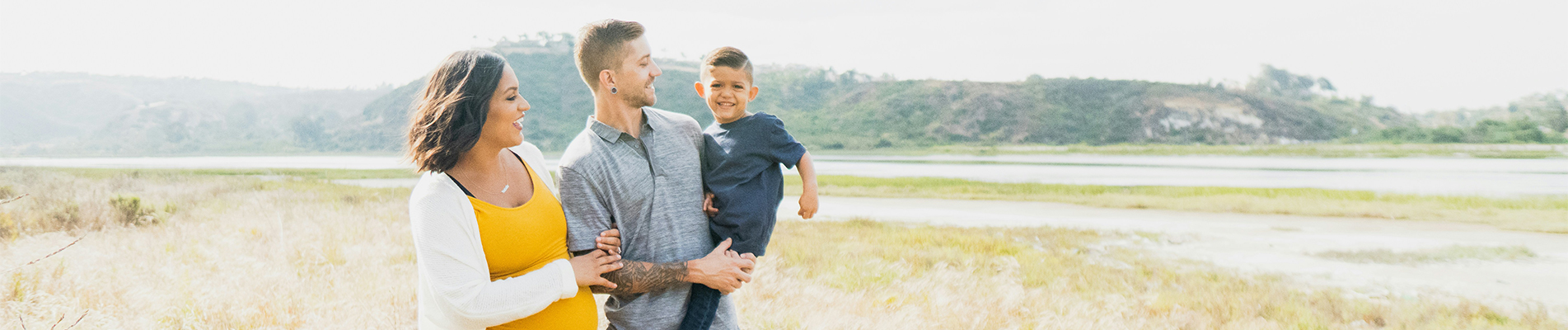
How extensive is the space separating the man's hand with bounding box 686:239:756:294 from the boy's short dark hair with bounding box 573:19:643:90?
2.19 feet

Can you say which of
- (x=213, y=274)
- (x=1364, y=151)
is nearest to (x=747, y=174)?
(x=213, y=274)

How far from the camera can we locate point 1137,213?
22484 mm

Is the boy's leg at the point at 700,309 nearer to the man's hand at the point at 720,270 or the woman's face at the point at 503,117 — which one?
the man's hand at the point at 720,270

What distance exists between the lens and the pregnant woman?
1.83 m

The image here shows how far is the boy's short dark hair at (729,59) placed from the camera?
9.05 feet

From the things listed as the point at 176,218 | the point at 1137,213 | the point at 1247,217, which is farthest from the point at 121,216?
the point at 1247,217

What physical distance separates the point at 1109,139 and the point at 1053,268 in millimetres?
137546

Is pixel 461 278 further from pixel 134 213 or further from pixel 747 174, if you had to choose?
pixel 134 213

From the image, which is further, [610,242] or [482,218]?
[610,242]

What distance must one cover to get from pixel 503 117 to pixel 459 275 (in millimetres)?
→ 425

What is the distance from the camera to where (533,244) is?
205cm

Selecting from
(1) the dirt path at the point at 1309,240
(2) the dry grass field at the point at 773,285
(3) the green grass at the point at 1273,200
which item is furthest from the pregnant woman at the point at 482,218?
(3) the green grass at the point at 1273,200

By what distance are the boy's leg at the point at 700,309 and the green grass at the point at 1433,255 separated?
580 inches

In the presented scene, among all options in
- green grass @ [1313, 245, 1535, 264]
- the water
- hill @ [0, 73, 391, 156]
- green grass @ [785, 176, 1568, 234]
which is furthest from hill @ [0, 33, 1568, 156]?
green grass @ [1313, 245, 1535, 264]
